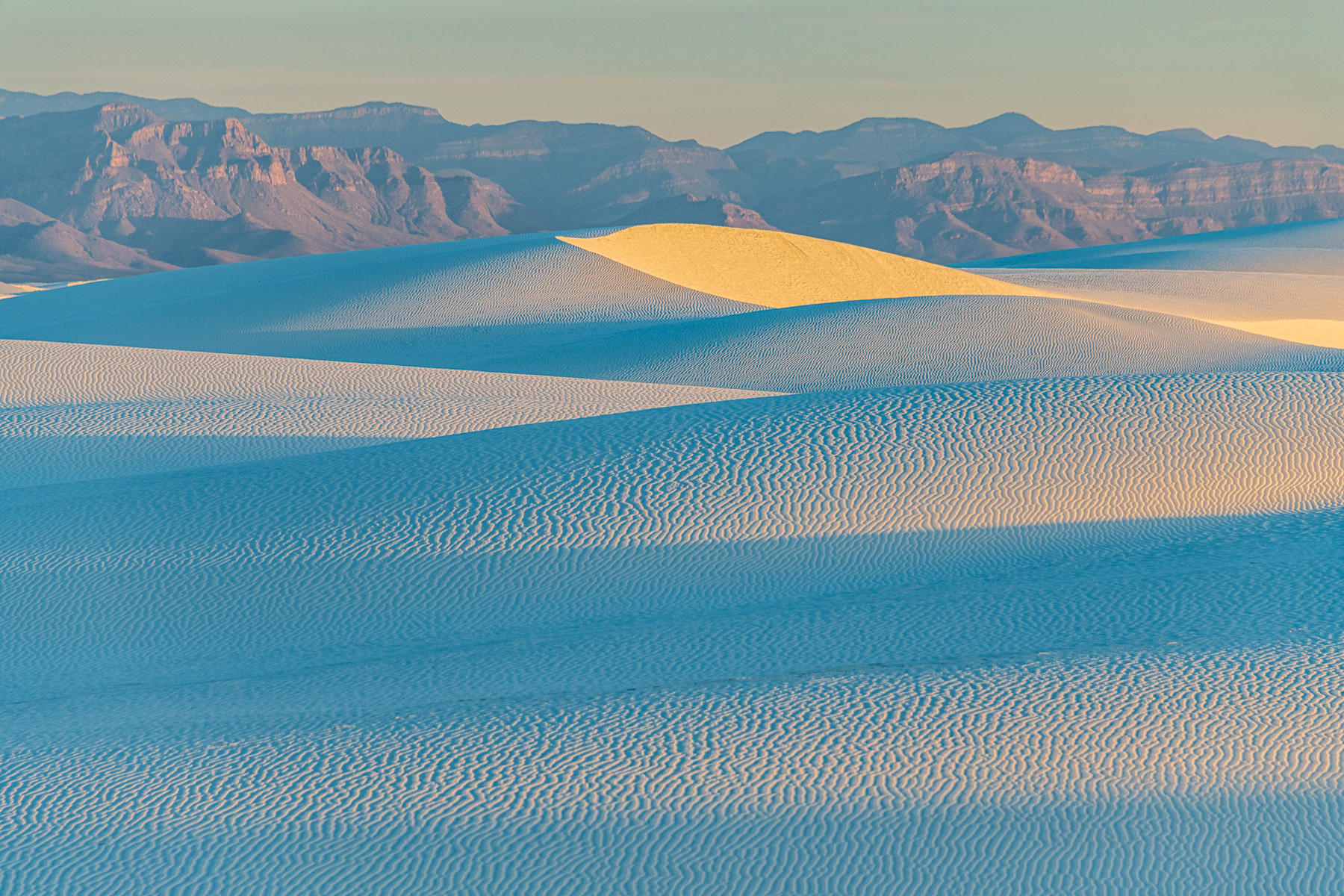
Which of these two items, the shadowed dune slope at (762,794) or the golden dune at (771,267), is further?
the golden dune at (771,267)

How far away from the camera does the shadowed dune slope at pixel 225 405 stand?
10.9m

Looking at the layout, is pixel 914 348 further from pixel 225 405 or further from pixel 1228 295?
pixel 1228 295

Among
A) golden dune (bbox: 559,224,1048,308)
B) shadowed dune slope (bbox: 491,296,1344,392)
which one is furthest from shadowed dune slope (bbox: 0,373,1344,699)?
golden dune (bbox: 559,224,1048,308)

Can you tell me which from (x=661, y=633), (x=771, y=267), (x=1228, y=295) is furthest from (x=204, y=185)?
(x=661, y=633)

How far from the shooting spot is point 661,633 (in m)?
7.27

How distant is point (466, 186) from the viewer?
18538cm

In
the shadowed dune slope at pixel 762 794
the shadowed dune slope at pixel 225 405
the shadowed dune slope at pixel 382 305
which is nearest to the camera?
the shadowed dune slope at pixel 762 794

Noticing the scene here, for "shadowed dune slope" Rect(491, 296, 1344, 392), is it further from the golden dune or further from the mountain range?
the mountain range

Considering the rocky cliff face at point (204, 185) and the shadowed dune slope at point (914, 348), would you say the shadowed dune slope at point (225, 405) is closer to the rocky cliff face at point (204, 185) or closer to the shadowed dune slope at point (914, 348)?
the shadowed dune slope at point (914, 348)

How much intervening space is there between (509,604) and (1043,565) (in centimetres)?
303

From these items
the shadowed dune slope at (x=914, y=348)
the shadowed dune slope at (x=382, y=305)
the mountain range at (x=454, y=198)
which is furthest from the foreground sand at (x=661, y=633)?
the mountain range at (x=454, y=198)

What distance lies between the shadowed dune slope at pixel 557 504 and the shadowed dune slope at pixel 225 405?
993 mm

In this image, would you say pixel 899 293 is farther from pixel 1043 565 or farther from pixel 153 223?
pixel 153 223

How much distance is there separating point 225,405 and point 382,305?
40.8ft
